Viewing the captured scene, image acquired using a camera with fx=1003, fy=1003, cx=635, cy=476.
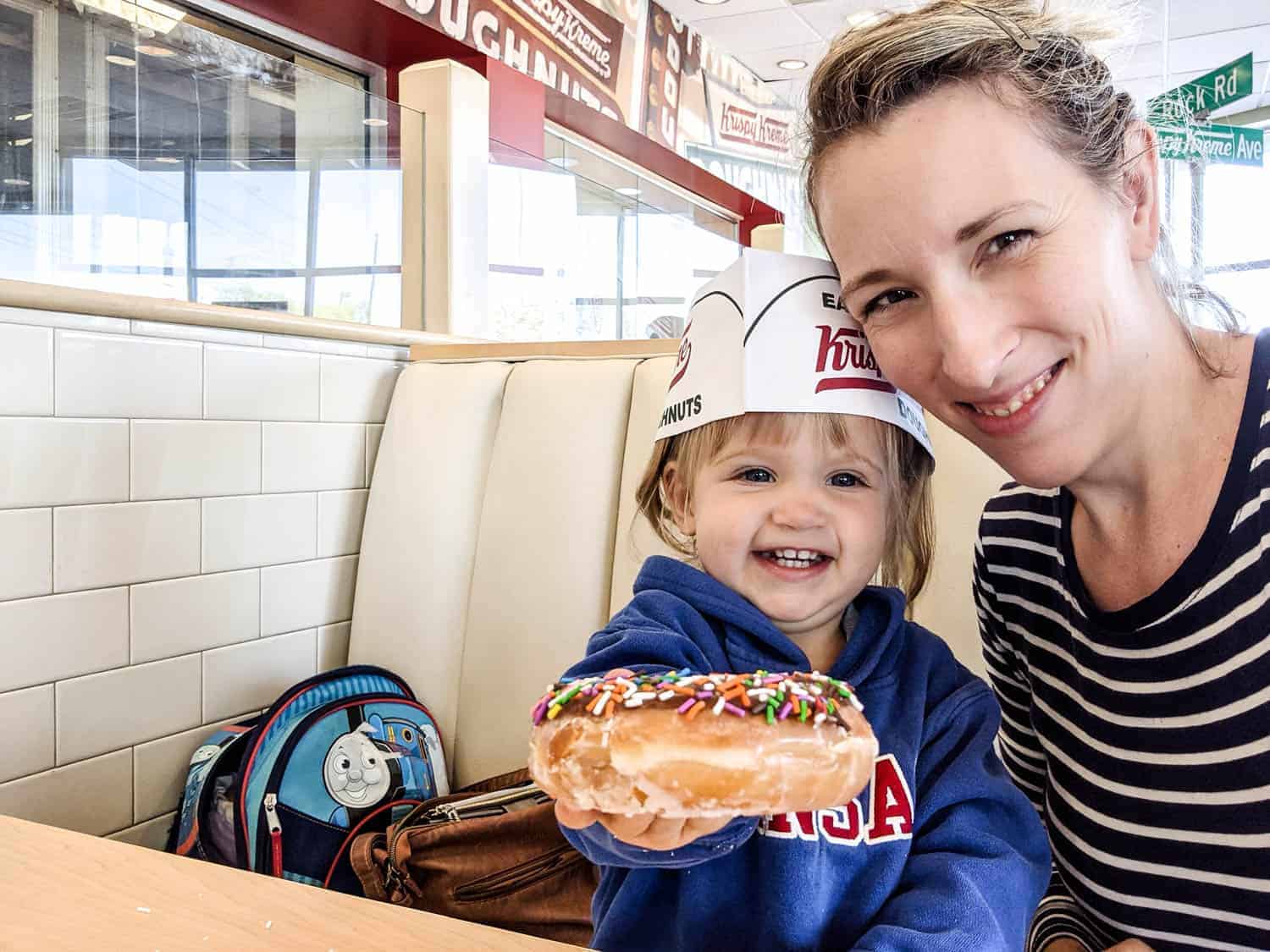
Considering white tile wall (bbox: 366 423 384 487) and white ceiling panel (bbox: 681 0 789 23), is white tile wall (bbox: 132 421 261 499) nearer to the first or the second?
white tile wall (bbox: 366 423 384 487)

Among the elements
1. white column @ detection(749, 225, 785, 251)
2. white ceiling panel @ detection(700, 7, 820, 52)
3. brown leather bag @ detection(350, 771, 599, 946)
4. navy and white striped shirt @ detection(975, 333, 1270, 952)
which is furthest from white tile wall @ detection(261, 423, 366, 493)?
white ceiling panel @ detection(700, 7, 820, 52)

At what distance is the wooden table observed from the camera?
679mm

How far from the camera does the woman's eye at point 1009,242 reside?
2.81 feet

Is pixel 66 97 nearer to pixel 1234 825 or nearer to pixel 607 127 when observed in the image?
pixel 1234 825

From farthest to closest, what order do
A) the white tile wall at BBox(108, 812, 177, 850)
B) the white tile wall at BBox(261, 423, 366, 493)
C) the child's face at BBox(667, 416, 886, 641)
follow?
the white tile wall at BBox(261, 423, 366, 493) → the white tile wall at BBox(108, 812, 177, 850) → the child's face at BBox(667, 416, 886, 641)

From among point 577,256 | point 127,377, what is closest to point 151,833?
point 127,377

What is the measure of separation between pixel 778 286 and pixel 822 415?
15 centimetres

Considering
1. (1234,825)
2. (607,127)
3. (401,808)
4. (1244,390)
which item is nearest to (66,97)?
(401,808)

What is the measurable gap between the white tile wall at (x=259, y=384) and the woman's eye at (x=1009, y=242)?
152 centimetres

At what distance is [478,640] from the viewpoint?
6.30 ft

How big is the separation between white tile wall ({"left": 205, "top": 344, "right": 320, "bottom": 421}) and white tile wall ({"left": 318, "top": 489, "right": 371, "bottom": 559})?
7.5 inches

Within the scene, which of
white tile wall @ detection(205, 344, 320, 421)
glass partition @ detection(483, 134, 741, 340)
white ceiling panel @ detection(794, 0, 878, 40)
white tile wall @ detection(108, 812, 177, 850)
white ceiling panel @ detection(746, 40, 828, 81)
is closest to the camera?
white tile wall @ detection(108, 812, 177, 850)

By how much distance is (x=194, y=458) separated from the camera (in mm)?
1876

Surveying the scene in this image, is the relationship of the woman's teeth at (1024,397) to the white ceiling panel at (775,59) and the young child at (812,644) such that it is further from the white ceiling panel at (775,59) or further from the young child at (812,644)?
the white ceiling panel at (775,59)
